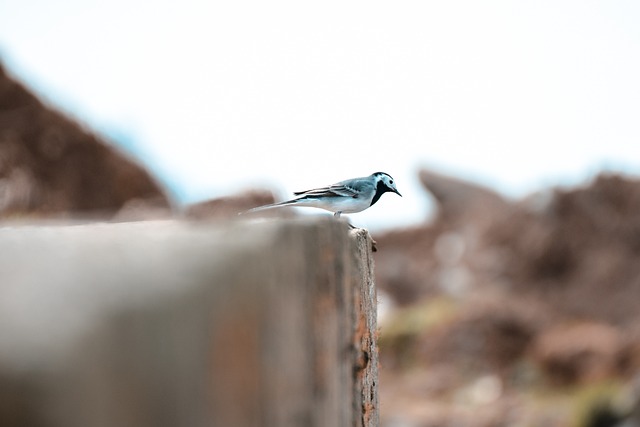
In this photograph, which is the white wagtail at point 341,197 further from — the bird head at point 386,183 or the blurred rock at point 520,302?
the blurred rock at point 520,302

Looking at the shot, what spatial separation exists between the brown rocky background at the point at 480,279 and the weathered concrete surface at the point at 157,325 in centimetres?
1120

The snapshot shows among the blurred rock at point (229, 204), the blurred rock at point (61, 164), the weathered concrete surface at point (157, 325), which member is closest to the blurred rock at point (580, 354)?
the blurred rock at point (61, 164)

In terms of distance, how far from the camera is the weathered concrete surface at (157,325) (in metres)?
1.71

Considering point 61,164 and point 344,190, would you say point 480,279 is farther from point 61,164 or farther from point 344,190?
point 344,190

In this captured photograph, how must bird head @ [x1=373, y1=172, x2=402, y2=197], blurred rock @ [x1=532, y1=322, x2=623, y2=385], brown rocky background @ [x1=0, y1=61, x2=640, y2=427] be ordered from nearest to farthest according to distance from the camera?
bird head @ [x1=373, y1=172, x2=402, y2=197] → brown rocky background @ [x1=0, y1=61, x2=640, y2=427] → blurred rock @ [x1=532, y1=322, x2=623, y2=385]

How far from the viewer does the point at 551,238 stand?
95.0 feet

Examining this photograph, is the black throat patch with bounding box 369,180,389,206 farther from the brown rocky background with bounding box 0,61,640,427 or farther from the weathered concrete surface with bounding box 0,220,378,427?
the weathered concrete surface with bounding box 0,220,378,427

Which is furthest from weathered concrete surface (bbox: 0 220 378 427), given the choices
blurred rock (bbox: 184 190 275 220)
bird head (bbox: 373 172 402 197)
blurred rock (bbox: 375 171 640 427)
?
blurred rock (bbox: 375 171 640 427)

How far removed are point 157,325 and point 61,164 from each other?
18491mm

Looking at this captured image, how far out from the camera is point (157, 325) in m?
1.83

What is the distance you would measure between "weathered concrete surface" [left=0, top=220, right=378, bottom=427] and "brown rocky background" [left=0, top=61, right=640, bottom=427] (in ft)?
36.8

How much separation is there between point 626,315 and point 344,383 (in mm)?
26430

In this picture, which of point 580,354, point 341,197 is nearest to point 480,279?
point 580,354

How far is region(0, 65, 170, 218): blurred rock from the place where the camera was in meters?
18.5
